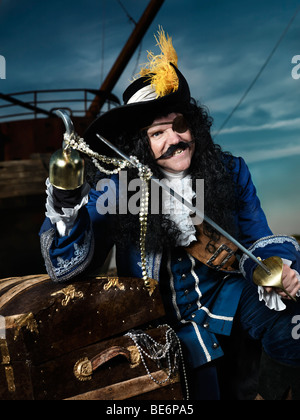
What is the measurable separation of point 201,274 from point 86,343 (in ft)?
2.44

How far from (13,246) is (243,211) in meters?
4.10

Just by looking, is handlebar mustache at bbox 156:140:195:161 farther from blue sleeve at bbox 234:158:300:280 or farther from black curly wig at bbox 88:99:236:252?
blue sleeve at bbox 234:158:300:280

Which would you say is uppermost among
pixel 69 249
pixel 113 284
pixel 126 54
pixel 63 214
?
pixel 126 54

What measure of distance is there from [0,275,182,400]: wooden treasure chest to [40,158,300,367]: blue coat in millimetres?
227

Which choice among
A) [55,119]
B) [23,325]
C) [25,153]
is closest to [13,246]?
[25,153]

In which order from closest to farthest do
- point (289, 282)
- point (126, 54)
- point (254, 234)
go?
point (289, 282) < point (254, 234) < point (126, 54)

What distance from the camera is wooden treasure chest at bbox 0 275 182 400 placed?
4.80 ft

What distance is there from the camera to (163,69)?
199 centimetres

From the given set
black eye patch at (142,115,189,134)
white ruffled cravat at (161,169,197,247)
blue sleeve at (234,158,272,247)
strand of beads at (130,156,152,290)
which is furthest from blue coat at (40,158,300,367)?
black eye patch at (142,115,189,134)

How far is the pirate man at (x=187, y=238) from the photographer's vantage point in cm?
195

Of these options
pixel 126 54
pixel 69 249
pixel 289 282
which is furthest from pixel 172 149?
pixel 126 54

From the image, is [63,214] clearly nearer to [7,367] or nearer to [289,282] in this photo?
[7,367]

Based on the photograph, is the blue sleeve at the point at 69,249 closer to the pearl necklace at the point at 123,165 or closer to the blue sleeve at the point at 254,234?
the pearl necklace at the point at 123,165

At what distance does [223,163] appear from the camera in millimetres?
2256
